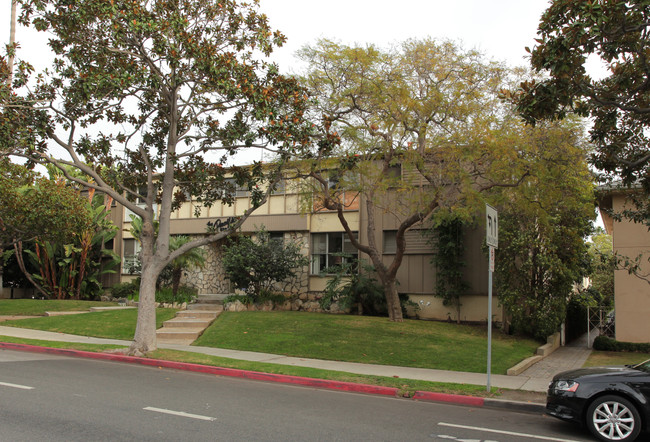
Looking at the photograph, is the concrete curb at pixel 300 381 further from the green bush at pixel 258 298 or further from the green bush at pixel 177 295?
the green bush at pixel 177 295

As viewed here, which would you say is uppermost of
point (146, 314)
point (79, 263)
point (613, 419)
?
point (79, 263)

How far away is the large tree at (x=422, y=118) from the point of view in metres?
15.5

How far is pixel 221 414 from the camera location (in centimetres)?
754

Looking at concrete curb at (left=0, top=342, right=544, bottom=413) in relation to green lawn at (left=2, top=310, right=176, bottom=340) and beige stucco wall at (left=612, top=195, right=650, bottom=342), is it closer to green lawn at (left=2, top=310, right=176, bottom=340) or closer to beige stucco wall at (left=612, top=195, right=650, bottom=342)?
green lawn at (left=2, top=310, right=176, bottom=340)

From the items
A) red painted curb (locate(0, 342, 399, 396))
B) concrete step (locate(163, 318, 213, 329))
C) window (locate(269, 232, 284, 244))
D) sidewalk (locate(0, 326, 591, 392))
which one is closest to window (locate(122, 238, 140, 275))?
window (locate(269, 232, 284, 244))

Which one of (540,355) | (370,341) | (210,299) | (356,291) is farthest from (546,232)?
(210,299)

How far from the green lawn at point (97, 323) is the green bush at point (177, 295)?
1400 millimetres

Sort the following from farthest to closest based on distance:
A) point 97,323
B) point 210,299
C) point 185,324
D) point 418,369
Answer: point 210,299
point 97,323
point 185,324
point 418,369

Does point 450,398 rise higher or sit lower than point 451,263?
lower

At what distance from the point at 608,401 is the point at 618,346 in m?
11.3

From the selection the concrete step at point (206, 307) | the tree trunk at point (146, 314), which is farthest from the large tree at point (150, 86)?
the concrete step at point (206, 307)

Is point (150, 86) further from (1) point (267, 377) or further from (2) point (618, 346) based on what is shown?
(2) point (618, 346)

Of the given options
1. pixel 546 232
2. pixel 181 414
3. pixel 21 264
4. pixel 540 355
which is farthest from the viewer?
pixel 21 264

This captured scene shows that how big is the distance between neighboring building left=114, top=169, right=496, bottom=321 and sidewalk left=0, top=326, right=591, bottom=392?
13.3ft
